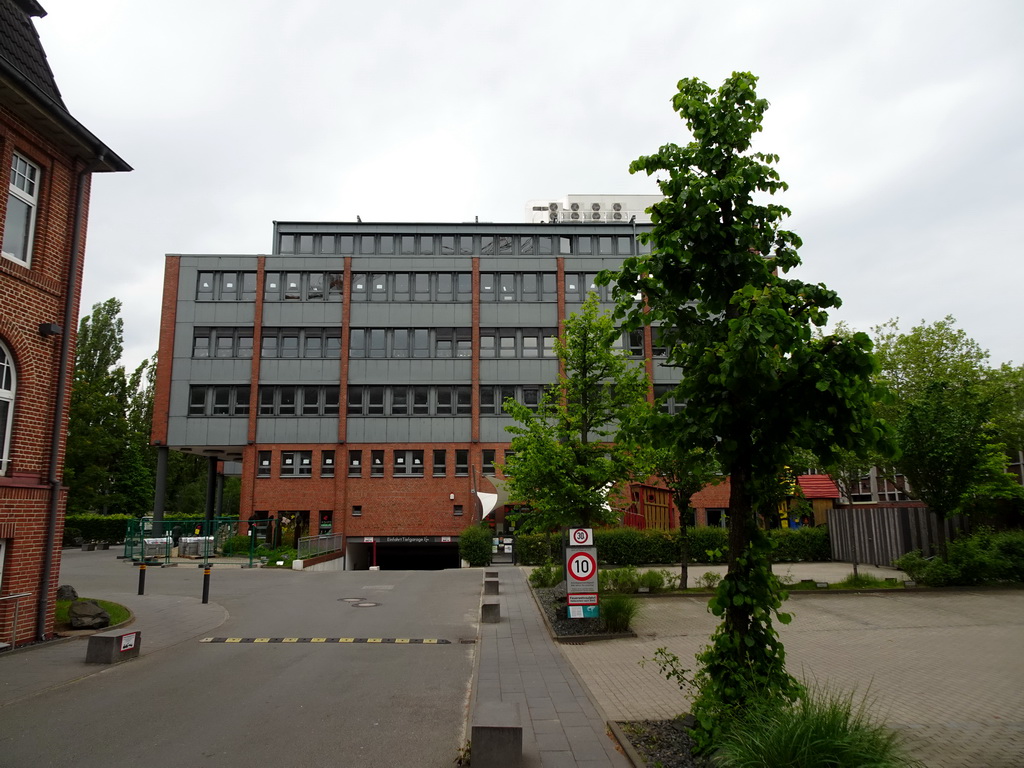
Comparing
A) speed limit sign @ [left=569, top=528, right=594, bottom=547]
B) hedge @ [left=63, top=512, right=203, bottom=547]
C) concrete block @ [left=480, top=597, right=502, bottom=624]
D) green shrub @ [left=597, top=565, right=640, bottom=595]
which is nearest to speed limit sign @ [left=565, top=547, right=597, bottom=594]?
speed limit sign @ [left=569, top=528, right=594, bottom=547]

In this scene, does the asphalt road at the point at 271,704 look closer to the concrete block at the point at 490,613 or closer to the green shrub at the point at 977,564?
the concrete block at the point at 490,613

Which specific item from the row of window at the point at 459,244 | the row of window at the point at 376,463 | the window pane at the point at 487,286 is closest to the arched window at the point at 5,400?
the row of window at the point at 376,463

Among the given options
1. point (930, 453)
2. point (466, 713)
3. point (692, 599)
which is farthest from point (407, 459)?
point (466, 713)

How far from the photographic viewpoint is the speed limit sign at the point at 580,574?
13664mm

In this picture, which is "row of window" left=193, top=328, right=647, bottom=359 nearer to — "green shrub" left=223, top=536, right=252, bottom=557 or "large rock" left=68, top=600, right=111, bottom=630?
"green shrub" left=223, top=536, right=252, bottom=557

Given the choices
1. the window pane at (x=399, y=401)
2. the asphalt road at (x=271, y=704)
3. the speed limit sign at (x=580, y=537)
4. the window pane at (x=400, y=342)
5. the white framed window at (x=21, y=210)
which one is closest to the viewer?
the asphalt road at (x=271, y=704)

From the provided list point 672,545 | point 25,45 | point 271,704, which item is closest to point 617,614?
point 271,704

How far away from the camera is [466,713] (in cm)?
822

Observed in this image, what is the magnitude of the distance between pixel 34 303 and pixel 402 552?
31.8 metres

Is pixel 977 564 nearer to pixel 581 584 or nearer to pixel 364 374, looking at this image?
pixel 581 584

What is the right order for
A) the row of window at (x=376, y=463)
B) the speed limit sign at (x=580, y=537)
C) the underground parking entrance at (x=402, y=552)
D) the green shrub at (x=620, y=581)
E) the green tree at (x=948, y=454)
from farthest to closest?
the row of window at (x=376, y=463)
the underground parking entrance at (x=402, y=552)
the green tree at (x=948, y=454)
the green shrub at (x=620, y=581)
the speed limit sign at (x=580, y=537)

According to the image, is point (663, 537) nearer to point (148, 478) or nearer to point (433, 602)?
point (433, 602)

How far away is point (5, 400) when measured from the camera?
1202cm

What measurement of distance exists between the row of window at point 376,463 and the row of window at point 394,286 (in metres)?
8.35
